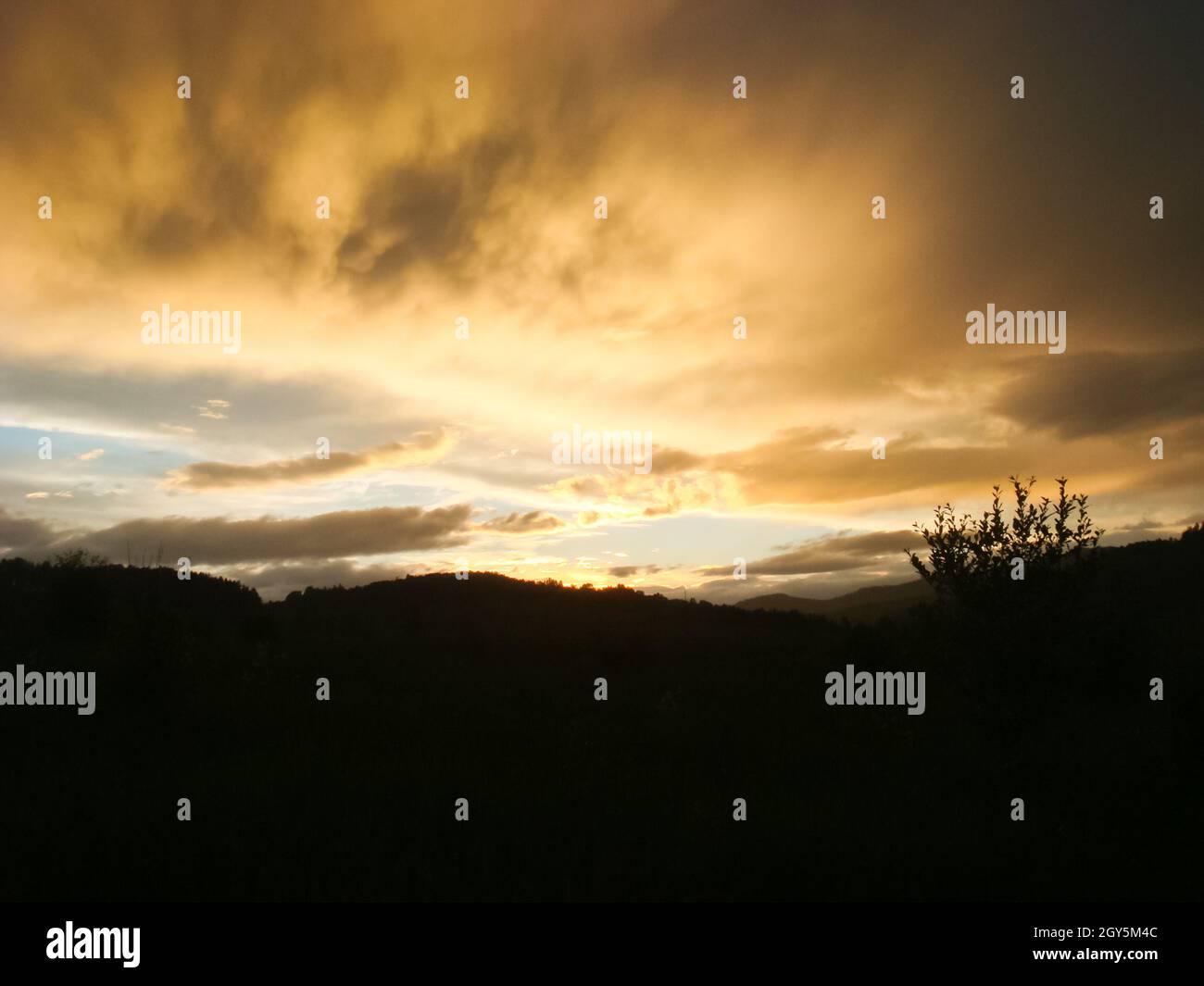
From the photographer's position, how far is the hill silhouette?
884cm

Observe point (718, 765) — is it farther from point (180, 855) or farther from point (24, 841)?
point (24, 841)

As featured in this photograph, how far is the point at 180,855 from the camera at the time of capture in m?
8.97

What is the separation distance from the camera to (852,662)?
83.3 ft

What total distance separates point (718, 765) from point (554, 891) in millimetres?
5727

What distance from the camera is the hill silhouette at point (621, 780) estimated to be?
8844mm

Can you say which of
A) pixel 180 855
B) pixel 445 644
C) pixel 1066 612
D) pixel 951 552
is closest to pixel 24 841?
pixel 180 855

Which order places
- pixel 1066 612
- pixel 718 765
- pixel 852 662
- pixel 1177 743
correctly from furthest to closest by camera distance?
pixel 852 662 < pixel 718 765 < pixel 1177 743 < pixel 1066 612

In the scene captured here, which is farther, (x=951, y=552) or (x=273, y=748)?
(x=273, y=748)

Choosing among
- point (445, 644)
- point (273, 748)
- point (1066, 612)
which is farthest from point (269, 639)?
point (1066, 612)

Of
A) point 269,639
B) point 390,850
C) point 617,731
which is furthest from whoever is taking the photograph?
point 269,639

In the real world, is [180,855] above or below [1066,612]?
below

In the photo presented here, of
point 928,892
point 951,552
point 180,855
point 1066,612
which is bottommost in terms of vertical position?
point 928,892

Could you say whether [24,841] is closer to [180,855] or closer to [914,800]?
[180,855]

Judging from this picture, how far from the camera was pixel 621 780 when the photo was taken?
12.4 m
